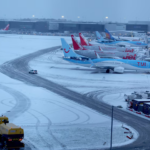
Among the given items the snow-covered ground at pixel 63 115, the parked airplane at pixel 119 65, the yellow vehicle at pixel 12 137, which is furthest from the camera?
the parked airplane at pixel 119 65

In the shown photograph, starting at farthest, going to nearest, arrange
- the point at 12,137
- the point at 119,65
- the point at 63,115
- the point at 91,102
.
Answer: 1. the point at 119,65
2. the point at 91,102
3. the point at 63,115
4. the point at 12,137

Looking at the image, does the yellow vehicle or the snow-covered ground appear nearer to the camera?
the yellow vehicle

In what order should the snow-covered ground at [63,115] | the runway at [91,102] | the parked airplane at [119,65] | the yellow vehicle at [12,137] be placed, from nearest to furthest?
1. the yellow vehicle at [12,137]
2. the snow-covered ground at [63,115]
3. the runway at [91,102]
4. the parked airplane at [119,65]

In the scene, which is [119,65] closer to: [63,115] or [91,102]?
[91,102]

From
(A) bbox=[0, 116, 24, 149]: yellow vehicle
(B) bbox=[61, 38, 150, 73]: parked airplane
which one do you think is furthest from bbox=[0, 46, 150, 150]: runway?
(B) bbox=[61, 38, 150, 73]: parked airplane

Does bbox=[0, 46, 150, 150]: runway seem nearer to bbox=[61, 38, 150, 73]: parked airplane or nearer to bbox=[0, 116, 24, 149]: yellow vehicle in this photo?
bbox=[0, 116, 24, 149]: yellow vehicle

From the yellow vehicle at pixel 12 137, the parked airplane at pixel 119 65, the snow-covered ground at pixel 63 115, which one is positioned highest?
the parked airplane at pixel 119 65

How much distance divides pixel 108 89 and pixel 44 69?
799 inches

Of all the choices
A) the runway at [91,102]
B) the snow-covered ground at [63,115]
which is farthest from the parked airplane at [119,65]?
the runway at [91,102]

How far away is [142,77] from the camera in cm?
5250

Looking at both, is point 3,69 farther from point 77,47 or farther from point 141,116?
point 141,116

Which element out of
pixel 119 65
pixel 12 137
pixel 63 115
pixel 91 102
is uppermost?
pixel 119 65

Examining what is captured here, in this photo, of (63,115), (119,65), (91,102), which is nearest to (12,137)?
(63,115)

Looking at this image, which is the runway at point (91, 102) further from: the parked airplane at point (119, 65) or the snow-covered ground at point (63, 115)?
the parked airplane at point (119, 65)
